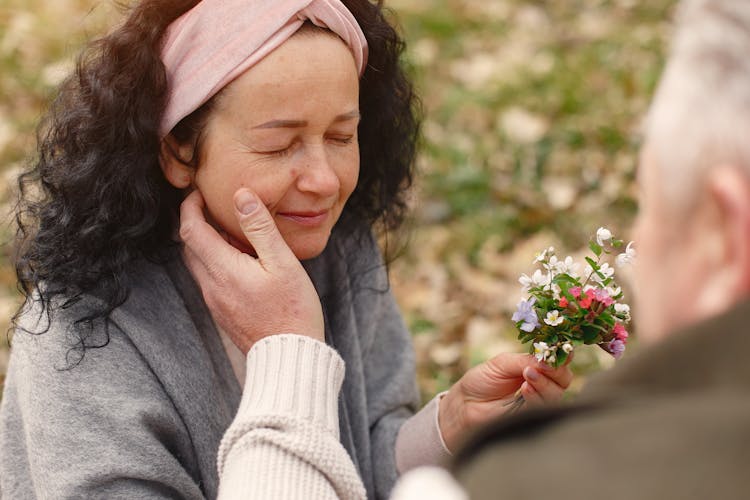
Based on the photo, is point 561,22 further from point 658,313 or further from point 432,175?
point 658,313

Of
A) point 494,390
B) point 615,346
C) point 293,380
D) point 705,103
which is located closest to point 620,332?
point 615,346

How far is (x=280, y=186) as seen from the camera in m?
2.12

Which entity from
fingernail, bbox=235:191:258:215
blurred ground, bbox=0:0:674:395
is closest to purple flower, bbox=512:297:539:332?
fingernail, bbox=235:191:258:215

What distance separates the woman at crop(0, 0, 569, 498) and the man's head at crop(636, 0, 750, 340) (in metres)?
0.86

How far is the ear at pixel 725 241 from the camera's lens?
1055mm

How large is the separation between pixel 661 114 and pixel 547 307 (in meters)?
0.78

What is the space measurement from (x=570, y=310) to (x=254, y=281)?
2.19ft

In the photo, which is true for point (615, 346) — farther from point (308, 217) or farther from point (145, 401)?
point (145, 401)

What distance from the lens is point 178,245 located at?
2266 mm

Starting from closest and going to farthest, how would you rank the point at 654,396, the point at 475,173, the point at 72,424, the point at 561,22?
the point at 654,396
the point at 72,424
the point at 475,173
the point at 561,22

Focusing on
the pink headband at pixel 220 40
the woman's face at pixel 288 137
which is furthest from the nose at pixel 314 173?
the pink headband at pixel 220 40

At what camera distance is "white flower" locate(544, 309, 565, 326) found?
184 centimetres

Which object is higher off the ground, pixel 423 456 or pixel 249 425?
pixel 249 425

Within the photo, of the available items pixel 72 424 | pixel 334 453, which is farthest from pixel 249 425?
pixel 72 424
